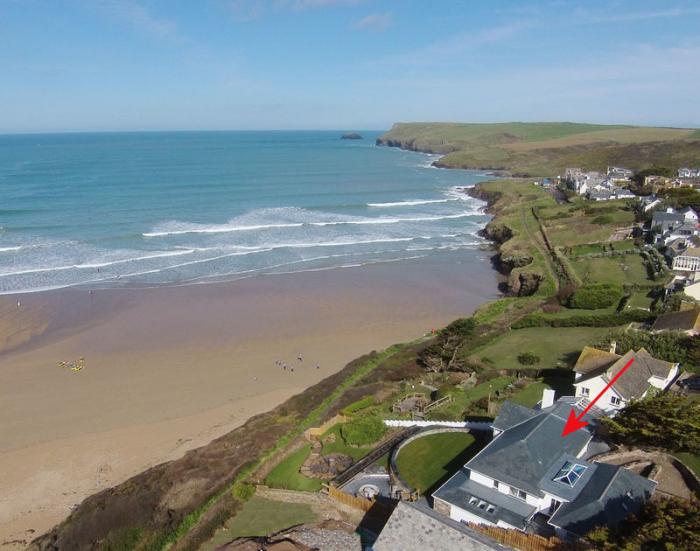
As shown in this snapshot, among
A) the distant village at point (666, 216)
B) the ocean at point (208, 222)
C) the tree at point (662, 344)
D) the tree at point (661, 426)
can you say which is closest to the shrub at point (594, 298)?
the distant village at point (666, 216)

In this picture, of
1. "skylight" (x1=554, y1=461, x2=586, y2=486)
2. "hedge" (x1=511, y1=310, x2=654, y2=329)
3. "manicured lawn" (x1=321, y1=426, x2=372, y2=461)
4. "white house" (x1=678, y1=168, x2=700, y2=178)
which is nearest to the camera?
"skylight" (x1=554, y1=461, x2=586, y2=486)

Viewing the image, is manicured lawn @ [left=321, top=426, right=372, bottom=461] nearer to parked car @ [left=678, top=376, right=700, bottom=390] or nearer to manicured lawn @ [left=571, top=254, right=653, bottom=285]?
parked car @ [left=678, top=376, right=700, bottom=390]

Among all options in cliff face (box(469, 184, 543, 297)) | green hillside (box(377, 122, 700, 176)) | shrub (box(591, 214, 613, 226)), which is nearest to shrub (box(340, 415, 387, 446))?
cliff face (box(469, 184, 543, 297))

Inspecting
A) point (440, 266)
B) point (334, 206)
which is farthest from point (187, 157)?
point (440, 266)

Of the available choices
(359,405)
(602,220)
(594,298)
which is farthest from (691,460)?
(602,220)

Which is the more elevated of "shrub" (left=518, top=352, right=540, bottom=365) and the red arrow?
the red arrow

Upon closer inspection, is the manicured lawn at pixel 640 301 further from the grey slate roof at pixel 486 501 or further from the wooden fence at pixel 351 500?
the wooden fence at pixel 351 500

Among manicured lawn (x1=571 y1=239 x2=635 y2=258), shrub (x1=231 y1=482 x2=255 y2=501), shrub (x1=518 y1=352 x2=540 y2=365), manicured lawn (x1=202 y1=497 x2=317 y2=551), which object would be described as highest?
manicured lawn (x1=571 y1=239 x2=635 y2=258)
